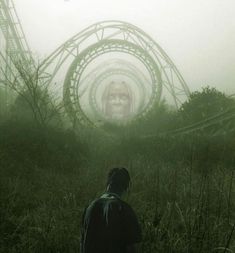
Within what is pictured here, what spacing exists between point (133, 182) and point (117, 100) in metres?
27.3

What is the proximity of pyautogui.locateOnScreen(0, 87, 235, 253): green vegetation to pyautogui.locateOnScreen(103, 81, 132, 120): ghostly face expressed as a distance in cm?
1531

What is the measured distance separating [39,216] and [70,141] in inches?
305

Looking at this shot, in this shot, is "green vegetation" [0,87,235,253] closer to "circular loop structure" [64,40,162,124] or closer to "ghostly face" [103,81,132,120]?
"circular loop structure" [64,40,162,124]

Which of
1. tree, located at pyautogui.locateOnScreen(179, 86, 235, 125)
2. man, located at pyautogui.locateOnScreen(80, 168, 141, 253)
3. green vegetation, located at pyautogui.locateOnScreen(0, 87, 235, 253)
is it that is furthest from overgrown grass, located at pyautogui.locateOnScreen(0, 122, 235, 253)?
tree, located at pyautogui.locateOnScreen(179, 86, 235, 125)

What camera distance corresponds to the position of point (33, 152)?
14062 mm

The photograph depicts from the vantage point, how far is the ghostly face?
124 feet

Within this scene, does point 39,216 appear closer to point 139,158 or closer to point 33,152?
point 33,152

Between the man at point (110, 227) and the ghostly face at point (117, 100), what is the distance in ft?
108

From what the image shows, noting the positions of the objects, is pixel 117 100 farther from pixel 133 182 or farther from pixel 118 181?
pixel 118 181

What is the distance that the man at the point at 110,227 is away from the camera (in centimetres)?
400

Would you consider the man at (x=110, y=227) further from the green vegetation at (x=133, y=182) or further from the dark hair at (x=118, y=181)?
the green vegetation at (x=133, y=182)

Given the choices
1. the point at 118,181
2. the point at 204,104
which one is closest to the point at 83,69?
the point at 204,104

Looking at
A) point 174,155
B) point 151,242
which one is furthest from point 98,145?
point 151,242

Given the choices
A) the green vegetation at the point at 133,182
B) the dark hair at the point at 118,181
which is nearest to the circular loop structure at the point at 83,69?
the green vegetation at the point at 133,182
